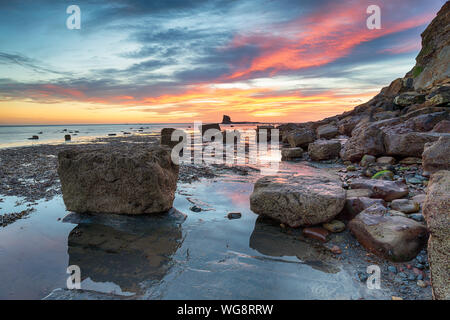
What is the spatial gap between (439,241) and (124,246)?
4790 millimetres

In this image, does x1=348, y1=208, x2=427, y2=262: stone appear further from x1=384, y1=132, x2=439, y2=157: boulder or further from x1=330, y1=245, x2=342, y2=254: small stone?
x1=384, y1=132, x2=439, y2=157: boulder

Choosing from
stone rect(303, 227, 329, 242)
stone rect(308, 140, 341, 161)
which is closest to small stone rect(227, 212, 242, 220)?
stone rect(303, 227, 329, 242)

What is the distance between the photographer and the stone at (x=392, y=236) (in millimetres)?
3422

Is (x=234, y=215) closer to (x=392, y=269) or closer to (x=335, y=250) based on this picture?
(x=335, y=250)

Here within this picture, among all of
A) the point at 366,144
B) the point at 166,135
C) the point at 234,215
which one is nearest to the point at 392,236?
the point at 234,215

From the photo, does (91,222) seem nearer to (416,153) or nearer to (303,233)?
(303,233)

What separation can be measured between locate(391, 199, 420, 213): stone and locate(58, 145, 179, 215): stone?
5053 millimetres

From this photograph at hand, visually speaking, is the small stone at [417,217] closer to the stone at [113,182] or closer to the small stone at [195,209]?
the small stone at [195,209]

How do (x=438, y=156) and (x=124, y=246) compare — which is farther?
(x=438, y=156)

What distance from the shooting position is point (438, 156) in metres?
5.63

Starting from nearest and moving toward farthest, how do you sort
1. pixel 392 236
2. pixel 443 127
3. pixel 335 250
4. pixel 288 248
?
pixel 392 236 → pixel 335 250 → pixel 288 248 → pixel 443 127

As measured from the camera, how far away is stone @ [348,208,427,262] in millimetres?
3422

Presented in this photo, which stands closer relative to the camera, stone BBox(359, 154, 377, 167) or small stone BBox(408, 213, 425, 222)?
small stone BBox(408, 213, 425, 222)
